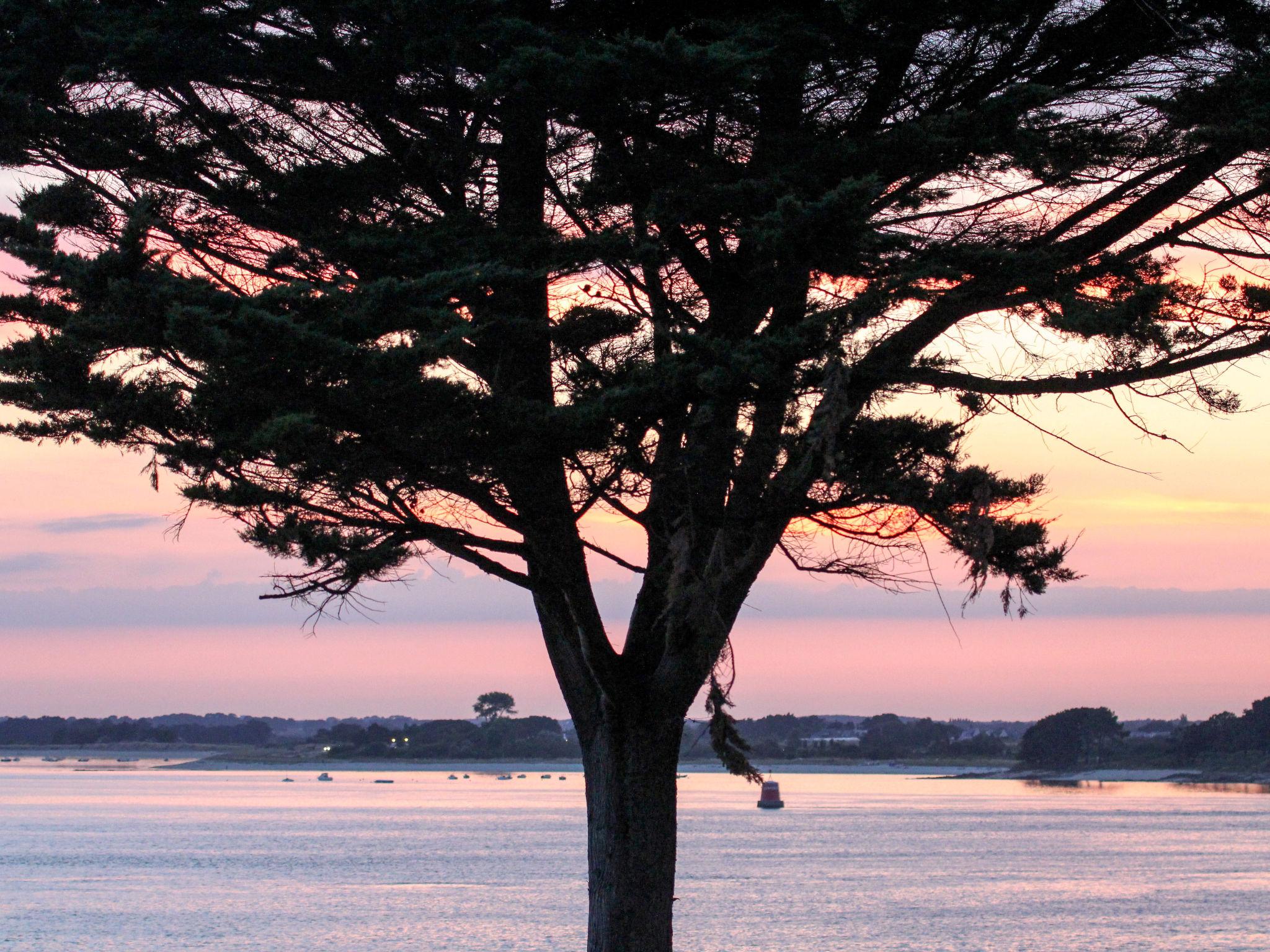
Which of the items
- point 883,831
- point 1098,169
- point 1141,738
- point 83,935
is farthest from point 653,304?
point 1141,738

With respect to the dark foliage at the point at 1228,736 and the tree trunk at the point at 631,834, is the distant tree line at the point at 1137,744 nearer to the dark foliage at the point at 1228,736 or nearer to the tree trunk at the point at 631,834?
the dark foliage at the point at 1228,736

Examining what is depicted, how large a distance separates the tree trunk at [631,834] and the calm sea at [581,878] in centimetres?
2305

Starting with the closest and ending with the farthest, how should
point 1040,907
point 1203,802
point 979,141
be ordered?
point 979,141 → point 1040,907 → point 1203,802

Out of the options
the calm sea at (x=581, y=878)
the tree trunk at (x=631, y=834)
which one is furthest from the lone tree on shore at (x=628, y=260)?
the calm sea at (x=581, y=878)

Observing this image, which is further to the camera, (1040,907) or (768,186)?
(1040,907)

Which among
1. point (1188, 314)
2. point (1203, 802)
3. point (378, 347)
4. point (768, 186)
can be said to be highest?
point (768, 186)

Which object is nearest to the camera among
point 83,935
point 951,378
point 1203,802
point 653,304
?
point 951,378

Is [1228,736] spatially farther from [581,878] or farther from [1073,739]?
[581,878]

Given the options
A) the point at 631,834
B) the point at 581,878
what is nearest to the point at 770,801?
the point at 581,878

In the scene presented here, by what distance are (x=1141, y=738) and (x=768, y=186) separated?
146909mm

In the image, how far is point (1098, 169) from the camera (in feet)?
23.3

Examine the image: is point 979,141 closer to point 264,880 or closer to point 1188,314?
point 1188,314

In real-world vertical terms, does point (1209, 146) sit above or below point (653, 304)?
above

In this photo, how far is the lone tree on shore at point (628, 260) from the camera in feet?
19.6
